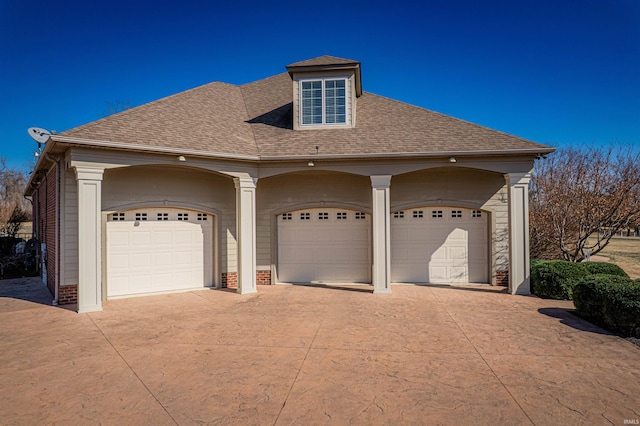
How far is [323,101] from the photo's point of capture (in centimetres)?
1184

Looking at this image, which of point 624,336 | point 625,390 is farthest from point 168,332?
point 624,336

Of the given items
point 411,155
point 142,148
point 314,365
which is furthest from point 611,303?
point 142,148

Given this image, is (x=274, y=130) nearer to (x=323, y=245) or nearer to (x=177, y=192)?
(x=177, y=192)

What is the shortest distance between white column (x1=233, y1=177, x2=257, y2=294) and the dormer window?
308 cm

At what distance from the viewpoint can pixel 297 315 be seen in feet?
26.7

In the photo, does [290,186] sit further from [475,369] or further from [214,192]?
[475,369]

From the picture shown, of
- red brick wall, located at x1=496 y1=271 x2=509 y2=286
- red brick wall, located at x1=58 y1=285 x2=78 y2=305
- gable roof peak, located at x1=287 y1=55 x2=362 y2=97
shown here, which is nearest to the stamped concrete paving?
red brick wall, located at x1=58 y1=285 x2=78 y2=305

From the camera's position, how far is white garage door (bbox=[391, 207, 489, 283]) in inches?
456

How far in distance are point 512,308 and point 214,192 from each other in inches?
338

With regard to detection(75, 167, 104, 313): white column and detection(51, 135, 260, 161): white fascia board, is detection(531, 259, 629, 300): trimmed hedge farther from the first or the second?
detection(75, 167, 104, 313): white column

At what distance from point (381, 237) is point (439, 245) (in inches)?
99.9

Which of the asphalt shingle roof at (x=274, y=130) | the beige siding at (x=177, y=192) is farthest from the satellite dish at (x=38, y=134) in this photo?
the beige siding at (x=177, y=192)

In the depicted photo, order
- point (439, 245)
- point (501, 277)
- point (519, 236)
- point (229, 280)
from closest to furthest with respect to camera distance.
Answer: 1. point (519, 236)
2. point (229, 280)
3. point (501, 277)
4. point (439, 245)

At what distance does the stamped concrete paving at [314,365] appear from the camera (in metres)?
4.13
